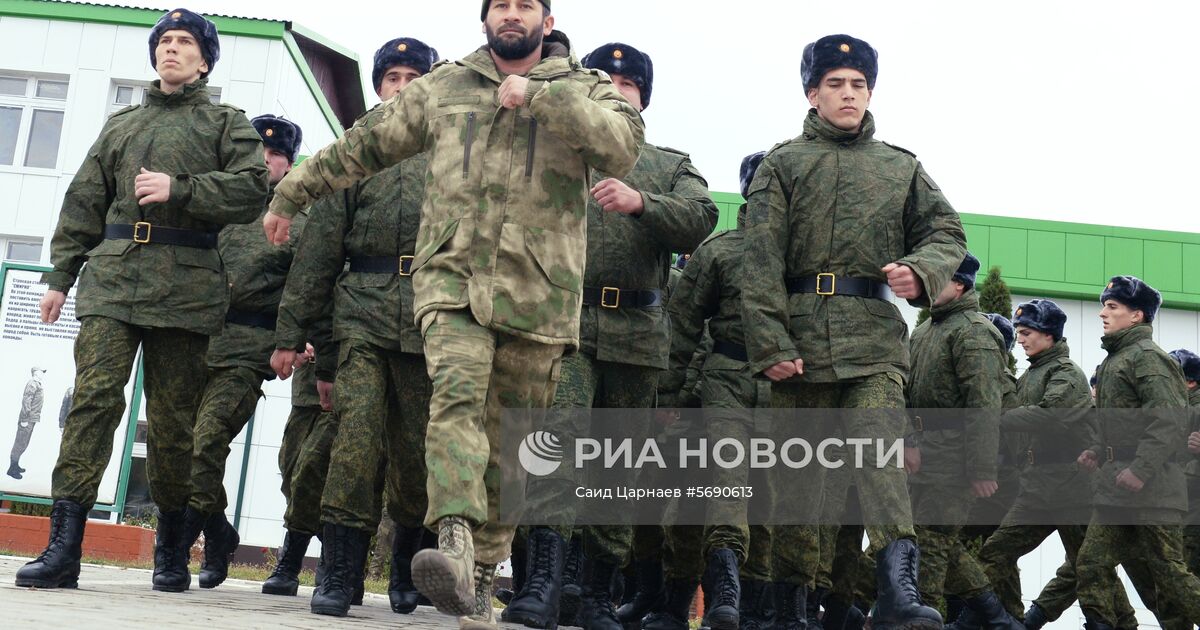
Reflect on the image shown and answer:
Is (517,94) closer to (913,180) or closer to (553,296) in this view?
(553,296)

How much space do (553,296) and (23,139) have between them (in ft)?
72.2

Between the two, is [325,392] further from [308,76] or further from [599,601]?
[308,76]

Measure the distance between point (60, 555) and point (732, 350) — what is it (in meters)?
3.52

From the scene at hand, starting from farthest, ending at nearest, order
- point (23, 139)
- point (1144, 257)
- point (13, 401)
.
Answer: point (23, 139)
point (1144, 257)
point (13, 401)

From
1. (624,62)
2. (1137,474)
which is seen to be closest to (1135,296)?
(1137,474)

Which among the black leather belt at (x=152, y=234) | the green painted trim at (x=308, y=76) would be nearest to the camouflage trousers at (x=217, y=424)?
the black leather belt at (x=152, y=234)

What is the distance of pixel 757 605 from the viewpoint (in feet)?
21.6

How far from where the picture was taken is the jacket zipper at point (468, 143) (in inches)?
187

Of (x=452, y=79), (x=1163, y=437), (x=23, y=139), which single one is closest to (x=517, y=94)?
(x=452, y=79)

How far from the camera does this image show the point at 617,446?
6344mm

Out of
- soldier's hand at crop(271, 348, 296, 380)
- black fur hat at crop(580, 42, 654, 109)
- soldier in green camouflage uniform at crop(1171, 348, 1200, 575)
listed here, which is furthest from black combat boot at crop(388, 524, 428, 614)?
soldier in green camouflage uniform at crop(1171, 348, 1200, 575)

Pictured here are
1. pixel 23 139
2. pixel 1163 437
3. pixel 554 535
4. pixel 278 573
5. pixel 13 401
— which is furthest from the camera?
pixel 23 139

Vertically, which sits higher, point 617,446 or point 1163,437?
point 1163,437

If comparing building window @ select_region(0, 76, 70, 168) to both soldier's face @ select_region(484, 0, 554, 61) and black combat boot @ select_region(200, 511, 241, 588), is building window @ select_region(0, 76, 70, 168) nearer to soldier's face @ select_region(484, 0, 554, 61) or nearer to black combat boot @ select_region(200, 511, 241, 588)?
black combat boot @ select_region(200, 511, 241, 588)
